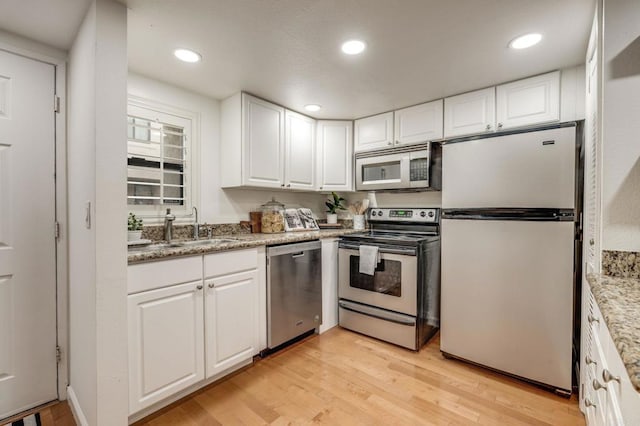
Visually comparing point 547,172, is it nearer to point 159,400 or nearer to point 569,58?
point 569,58

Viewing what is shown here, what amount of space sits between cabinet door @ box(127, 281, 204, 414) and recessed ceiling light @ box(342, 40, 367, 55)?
1699 millimetres

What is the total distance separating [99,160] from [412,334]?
2399mm

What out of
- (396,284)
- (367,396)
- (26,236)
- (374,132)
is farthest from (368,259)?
(26,236)

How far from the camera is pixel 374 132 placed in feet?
9.97

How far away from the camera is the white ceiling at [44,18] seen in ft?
4.53

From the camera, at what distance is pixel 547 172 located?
6.13 feet

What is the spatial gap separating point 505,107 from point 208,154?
2441 mm

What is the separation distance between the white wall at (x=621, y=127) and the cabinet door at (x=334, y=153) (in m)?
2.20

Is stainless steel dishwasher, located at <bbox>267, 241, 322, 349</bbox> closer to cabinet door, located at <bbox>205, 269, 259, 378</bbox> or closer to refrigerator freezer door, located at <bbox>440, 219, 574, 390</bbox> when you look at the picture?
cabinet door, located at <bbox>205, 269, 259, 378</bbox>

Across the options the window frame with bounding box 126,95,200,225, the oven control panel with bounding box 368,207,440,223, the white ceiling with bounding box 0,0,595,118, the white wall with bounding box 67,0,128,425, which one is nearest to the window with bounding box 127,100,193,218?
the window frame with bounding box 126,95,200,225

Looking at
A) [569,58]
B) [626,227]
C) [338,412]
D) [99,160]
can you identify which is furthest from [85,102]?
[569,58]

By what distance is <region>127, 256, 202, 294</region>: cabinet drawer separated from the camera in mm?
1525

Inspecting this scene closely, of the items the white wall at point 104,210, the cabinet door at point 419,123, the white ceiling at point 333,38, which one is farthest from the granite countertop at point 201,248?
the white ceiling at point 333,38

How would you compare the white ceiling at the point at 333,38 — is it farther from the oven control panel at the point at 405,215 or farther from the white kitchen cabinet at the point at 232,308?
the white kitchen cabinet at the point at 232,308
